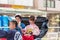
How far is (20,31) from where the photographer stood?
177cm

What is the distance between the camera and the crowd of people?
1.67 metres

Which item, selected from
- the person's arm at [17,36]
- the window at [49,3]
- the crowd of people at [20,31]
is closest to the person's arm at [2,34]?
the crowd of people at [20,31]

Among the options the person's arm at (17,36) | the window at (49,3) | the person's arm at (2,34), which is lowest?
the person's arm at (17,36)

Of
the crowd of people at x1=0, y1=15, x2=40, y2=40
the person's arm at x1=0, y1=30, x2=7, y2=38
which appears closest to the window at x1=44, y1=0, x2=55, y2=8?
→ the crowd of people at x1=0, y1=15, x2=40, y2=40

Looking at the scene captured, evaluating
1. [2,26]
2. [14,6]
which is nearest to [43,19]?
[14,6]

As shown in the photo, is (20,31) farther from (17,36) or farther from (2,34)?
(2,34)

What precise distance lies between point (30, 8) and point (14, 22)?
0.27m

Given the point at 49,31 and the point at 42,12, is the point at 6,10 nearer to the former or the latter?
the point at 42,12

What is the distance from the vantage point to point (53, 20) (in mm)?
2041

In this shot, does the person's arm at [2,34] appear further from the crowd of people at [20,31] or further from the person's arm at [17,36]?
the person's arm at [17,36]

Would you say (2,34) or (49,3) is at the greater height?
(49,3)

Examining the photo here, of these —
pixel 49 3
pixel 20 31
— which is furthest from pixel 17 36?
pixel 49 3

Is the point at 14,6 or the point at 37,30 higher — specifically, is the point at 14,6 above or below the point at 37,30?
above

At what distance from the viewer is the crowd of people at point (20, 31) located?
1.67 meters
